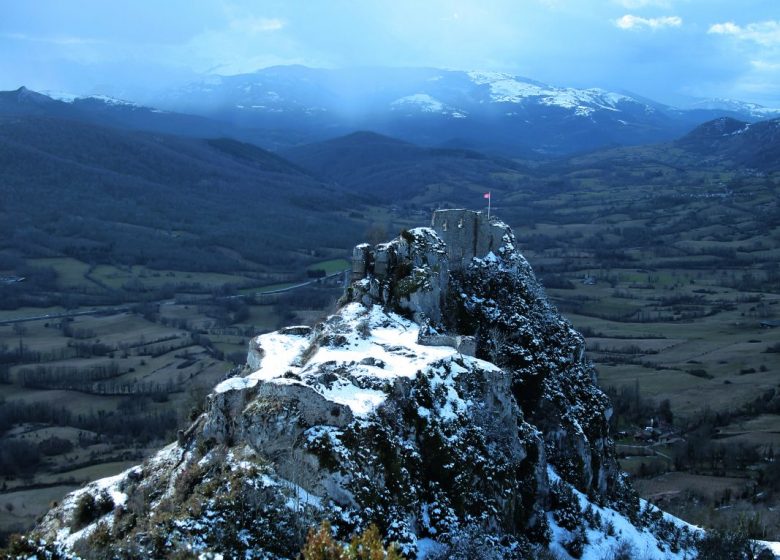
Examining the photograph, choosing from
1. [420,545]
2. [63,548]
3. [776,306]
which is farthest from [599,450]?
[776,306]

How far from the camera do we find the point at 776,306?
480 ft

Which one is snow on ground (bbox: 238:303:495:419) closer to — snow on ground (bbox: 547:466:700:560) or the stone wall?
snow on ground (bbox: 547:466:700:560)

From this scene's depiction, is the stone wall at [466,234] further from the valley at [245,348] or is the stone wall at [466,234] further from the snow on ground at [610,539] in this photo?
the valley at [245,348]

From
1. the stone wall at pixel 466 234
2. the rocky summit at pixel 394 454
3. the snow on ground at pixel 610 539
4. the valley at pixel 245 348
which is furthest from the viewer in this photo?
the valley at pixel 245 348

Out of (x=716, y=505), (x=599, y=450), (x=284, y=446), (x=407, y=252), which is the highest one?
(x=407, y=252)

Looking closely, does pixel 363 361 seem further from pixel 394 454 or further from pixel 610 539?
pixel 610 539

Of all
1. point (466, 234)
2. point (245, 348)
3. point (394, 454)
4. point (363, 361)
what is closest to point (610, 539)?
point (394, 454)

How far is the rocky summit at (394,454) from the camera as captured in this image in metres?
25.2

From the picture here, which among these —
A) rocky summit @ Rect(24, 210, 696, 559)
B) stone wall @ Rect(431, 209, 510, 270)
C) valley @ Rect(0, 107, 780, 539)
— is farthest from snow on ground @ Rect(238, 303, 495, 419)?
stone wall @ Rect(431, 209, 510, 270)

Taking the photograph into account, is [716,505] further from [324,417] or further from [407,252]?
[324,417]

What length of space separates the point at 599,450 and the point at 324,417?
21.8m

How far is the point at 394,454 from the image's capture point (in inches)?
1105

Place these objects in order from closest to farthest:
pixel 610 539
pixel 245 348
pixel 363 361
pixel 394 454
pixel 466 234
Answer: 1. pixel 394 454
2. pixel 363 361
3. pixel 610 539
4. pixel 466 234
5. pixel 245 348

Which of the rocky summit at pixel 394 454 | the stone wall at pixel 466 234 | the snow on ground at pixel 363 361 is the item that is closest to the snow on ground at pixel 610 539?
the rocky summit at pixel 394 454
